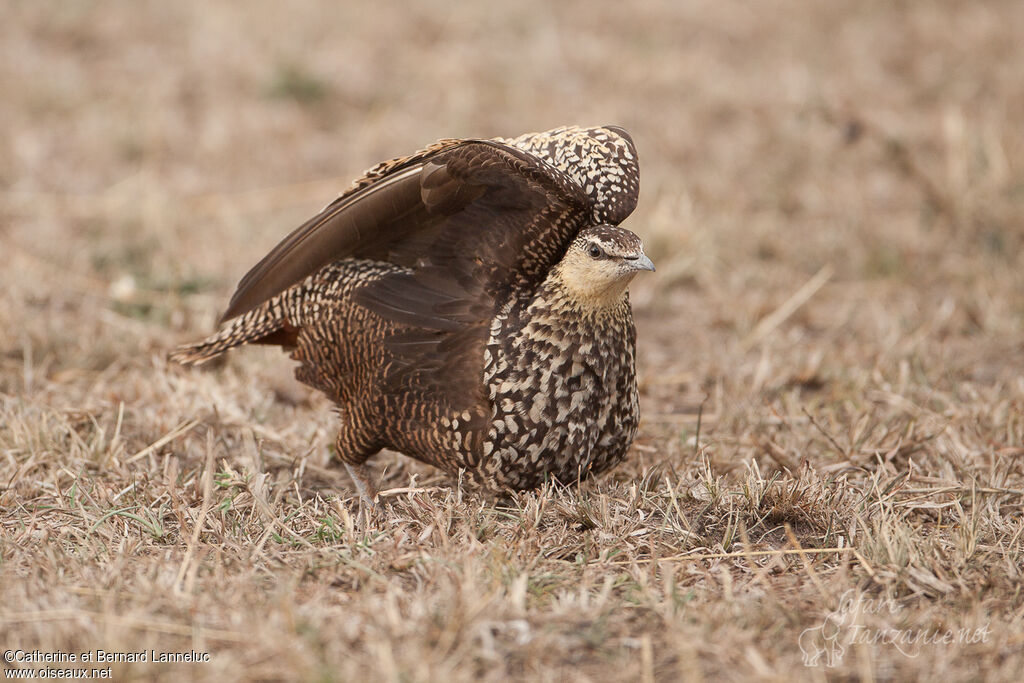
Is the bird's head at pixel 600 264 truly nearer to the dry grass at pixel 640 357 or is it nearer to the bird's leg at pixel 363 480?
the dry grass at pixel 640 357

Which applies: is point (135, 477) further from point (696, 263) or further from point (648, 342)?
point (696, 263)

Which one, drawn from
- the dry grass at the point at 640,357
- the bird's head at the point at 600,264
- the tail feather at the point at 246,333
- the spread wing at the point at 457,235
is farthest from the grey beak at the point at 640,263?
the tail feather at the point at 246,333

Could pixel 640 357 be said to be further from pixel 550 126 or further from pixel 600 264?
pixel 550 126

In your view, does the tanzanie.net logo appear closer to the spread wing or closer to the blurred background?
the spread wing

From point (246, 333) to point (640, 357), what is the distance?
1.88 m

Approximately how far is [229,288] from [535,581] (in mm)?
2948

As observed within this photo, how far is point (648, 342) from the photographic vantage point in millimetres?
4949

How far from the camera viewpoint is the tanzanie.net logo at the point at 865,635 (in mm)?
2479

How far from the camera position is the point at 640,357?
4.79 meters

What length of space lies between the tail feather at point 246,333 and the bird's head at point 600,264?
1.04 m

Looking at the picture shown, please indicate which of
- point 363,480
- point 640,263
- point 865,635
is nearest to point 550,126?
point 363,480

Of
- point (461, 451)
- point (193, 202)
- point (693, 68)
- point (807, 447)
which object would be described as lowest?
point (807, 447)

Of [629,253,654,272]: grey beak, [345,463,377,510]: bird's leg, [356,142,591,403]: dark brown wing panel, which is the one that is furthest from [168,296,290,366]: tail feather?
[629,253,654,272]: grey beak

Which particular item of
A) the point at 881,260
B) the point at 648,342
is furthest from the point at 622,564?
the point at 881,260
